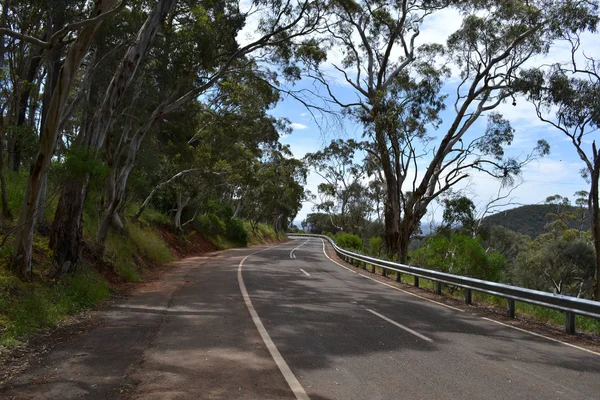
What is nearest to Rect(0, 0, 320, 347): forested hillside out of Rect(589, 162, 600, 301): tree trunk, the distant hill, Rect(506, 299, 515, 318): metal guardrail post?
Rect(506, 299, 515, 318): metal guardrail post

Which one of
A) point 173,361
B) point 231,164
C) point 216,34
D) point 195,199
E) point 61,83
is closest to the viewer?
point 173,361

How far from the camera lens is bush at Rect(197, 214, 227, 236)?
41234 millimetres

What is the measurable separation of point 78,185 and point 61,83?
121 inches

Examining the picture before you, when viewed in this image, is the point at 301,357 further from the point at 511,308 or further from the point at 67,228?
the point at 67,228

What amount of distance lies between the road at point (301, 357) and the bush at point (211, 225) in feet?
98.7

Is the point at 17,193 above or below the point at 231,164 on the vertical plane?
below

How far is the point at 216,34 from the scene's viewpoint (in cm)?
1647

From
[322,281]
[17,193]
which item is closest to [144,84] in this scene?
[17,193]

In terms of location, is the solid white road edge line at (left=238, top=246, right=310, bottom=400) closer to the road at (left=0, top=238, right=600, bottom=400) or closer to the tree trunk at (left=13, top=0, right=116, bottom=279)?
the road at (left=0, top=238, right=600, bottom=400)

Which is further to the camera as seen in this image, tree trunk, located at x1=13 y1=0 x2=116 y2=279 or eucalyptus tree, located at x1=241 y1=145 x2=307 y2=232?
eucalyptus tree, located at x1=241 y1=145 x2=307 y2=232

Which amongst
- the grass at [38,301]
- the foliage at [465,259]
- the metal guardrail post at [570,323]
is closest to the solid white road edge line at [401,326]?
the metal guardrail post at [570,323]

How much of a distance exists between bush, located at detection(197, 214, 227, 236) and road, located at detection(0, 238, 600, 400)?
1185 inches

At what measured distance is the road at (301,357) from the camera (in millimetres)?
5277

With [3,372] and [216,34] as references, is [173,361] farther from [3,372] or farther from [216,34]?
[216,34]
